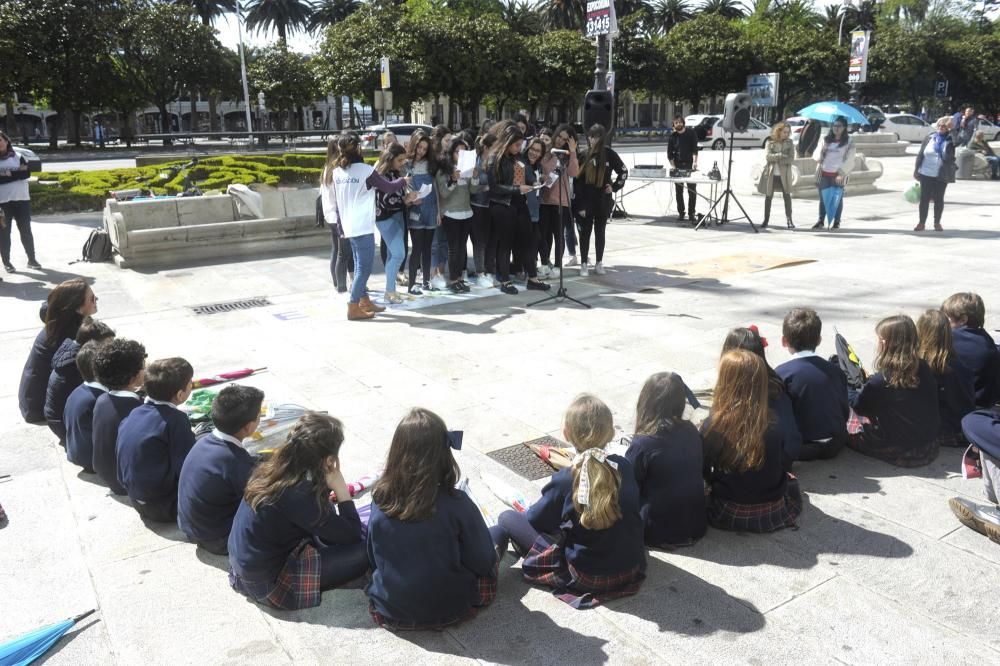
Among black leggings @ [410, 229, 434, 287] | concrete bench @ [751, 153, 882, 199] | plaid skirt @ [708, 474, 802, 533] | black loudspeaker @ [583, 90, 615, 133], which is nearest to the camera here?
plaid skirt @ [708, 474, 802, 533]

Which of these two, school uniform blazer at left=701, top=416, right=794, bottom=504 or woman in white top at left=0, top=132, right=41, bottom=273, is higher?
woman in white top at left=0, top=132, right=41, bottom=273

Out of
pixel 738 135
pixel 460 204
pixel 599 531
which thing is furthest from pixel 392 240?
pixel 738 135

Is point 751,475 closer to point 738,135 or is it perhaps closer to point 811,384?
point 811,384

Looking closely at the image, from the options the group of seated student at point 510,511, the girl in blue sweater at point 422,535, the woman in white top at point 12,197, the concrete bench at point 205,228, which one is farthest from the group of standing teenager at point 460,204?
the girl in blue sweater at point 422,535

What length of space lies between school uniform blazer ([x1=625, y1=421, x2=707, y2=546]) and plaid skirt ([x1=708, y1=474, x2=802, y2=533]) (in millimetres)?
185

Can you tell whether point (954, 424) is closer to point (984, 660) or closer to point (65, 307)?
point (984, 660)

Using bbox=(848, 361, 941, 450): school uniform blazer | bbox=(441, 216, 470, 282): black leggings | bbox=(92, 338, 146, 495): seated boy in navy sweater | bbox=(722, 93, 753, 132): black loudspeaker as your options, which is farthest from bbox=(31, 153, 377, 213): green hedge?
bbox=(848, 361, 941, 450): school uniform blazer

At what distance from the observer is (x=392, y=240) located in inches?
331

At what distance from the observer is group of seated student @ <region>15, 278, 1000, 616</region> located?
3176 millimetres

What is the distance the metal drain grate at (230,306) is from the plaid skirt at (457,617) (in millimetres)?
5748

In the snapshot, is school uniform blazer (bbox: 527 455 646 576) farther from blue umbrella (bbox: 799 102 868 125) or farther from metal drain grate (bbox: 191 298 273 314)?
blue umbrella (bbox: 799 102 868 125)

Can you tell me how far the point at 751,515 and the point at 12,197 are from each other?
9.91 meters

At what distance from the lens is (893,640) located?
314 cm

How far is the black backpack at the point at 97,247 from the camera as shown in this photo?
34.8 feet
